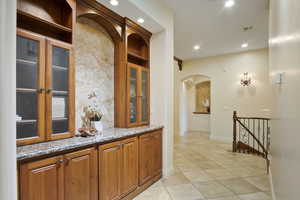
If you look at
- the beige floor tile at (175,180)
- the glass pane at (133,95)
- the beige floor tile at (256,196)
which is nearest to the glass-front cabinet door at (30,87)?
the glass pane at (133,95)

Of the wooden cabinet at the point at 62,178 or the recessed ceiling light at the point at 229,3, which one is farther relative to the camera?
the recessed ceiling light at the point at 229,3

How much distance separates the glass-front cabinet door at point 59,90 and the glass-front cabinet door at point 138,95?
1092 mm

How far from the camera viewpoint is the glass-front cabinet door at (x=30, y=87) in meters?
1.55

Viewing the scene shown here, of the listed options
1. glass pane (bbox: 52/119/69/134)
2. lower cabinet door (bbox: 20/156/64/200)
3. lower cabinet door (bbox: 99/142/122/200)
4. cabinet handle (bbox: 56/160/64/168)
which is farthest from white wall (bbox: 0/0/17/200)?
lower cabinet door (bbox: 99/142/122/200)

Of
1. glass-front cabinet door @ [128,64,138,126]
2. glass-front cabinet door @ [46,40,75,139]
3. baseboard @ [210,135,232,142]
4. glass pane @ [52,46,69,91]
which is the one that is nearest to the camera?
glass-front cabinet door @ [46,40,75,139]

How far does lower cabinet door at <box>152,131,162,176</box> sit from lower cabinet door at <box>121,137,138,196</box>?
1.73ft

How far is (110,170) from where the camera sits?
2.08 m

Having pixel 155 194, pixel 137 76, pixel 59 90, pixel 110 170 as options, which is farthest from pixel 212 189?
pixel 59 90

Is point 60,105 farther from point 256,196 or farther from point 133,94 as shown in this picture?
point 256,196

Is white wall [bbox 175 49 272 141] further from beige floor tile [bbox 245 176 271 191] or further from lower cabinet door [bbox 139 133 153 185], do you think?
lower cabinet door [bbox 139 133 153 185]

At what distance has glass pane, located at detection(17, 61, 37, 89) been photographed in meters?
1.56

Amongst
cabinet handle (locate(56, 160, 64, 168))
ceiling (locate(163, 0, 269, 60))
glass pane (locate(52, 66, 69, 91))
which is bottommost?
cabinet handle (locate(56, 160, 64, 168))

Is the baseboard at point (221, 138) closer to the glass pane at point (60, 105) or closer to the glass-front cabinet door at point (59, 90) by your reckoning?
the glass-front cabinet door at point (59, 90)

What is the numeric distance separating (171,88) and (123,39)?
4.27ft
